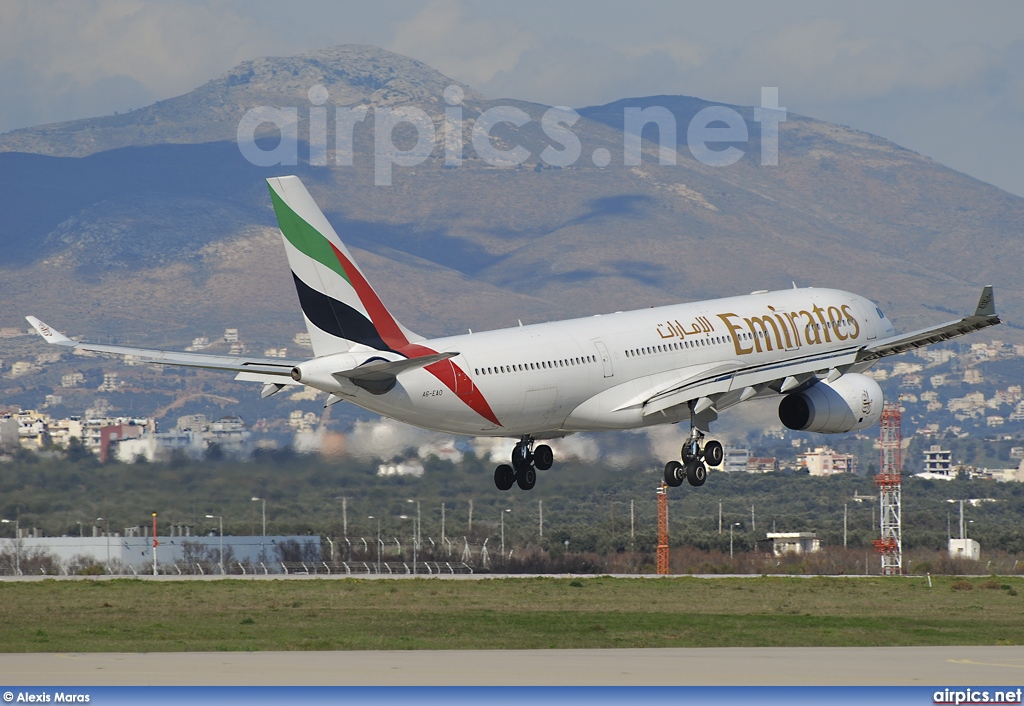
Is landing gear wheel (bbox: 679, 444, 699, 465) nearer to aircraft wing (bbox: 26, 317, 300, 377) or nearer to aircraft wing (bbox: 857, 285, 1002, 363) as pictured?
aircraft wing (bbox: 857, 285, 1002, 363)

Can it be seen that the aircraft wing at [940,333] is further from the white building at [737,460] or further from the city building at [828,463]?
the city building at [828,463]

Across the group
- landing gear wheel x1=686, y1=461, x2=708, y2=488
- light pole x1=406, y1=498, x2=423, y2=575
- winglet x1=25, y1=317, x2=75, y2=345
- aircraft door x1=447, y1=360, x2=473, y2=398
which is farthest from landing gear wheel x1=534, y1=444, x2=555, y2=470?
light pole x1=406, y1=498, x2=423, y2=575

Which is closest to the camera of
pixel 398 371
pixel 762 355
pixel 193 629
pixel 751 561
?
pixel 398 371

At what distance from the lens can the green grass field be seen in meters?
47.4

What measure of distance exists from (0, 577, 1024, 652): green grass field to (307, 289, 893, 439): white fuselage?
6359 millimetres

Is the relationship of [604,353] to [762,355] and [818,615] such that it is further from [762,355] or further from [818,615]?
[818,615]

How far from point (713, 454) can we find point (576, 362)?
5.86 metres

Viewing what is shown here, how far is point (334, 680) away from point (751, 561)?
241 feet

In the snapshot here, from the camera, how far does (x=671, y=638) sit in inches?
1903

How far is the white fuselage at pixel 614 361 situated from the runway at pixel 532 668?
8.82 m

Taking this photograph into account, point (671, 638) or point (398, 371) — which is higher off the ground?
point (398, 371)

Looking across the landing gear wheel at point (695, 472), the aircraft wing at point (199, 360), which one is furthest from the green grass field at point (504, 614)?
the aircraft wing at point (199, 360)

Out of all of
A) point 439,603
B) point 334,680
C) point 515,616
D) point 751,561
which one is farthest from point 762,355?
point 751,561

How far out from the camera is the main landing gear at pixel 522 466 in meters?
56.0
